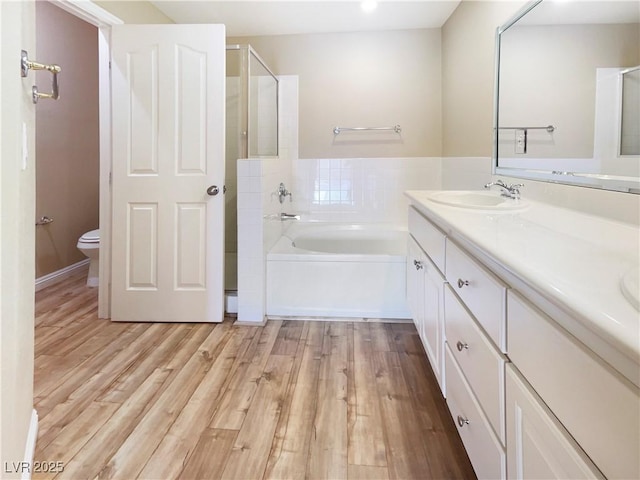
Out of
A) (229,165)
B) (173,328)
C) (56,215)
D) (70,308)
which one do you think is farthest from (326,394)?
(56,215)

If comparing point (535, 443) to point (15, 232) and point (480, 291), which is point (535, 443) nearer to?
point (480, 291)

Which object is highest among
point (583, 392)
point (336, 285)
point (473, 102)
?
point (473, 102)

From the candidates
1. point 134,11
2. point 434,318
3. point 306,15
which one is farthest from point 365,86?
point 434,318

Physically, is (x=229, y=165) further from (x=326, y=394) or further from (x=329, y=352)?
(x=326, y=394)

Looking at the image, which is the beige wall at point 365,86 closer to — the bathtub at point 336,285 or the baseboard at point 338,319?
the bathtub at point 336,285

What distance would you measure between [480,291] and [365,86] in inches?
123

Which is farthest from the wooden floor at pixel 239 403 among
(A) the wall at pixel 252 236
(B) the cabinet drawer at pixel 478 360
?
(B) the cabinet drawer at pixel 478 360

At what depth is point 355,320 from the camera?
112 inches

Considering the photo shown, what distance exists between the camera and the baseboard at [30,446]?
1.25m

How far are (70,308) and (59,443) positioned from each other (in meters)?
1.78

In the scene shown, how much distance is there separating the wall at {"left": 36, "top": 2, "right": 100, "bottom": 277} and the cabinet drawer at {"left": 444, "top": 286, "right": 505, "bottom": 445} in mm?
3579

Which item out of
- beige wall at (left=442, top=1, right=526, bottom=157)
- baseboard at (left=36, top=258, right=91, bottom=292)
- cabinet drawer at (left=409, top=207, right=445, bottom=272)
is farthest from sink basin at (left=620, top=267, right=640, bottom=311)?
baseboard at (left=36, top=258, right=91, bottom=292)

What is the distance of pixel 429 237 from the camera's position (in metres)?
1.83

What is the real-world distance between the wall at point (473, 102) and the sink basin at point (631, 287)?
36.9 inches
